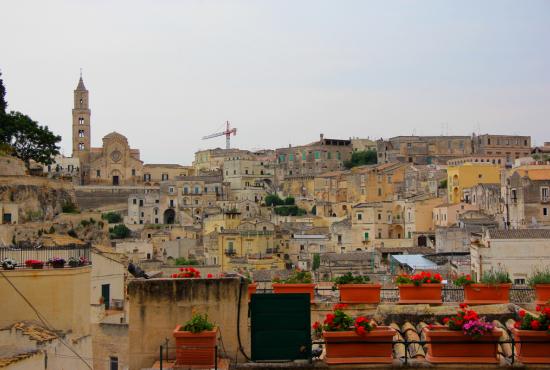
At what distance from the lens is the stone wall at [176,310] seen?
8945 mm

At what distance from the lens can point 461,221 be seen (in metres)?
60.8

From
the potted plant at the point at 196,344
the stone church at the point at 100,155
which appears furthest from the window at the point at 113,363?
the stone church at the point at 100,155

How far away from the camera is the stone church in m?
121

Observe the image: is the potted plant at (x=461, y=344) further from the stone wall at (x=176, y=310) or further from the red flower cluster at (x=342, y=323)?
the stone wall at (x=176, y=310)

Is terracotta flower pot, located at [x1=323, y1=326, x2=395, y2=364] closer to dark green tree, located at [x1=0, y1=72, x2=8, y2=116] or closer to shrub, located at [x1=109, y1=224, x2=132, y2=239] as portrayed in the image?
dark green tree, located at [x1=0, y1=72, x2=8, y2=116]

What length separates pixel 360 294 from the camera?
11422 millimetres

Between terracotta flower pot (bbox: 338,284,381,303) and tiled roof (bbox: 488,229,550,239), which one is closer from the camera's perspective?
terracotta flower pot (bbox: 338,284,381,303)

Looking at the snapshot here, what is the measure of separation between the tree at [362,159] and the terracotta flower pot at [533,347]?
11530cm

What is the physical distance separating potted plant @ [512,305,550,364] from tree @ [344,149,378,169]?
115m

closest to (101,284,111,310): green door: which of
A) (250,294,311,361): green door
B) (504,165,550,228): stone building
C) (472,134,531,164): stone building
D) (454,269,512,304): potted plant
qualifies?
(454,269,512,304): potted plant

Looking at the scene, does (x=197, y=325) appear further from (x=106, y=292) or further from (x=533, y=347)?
(x=106, y=292)

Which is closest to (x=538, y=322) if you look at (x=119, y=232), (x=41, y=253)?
(x=41, y=253)

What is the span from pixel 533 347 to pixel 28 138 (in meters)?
58.5

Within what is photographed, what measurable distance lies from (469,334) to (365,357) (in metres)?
1.08
